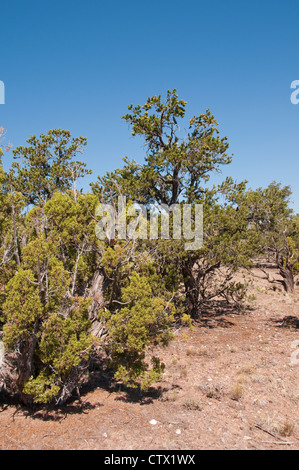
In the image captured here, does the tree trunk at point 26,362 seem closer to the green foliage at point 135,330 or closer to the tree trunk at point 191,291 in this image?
the green foliage at point 135,330

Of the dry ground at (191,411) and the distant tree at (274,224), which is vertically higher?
the distant tree at (274,224)

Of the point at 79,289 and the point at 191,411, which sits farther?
the point at 79,289

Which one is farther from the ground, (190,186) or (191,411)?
(190,186)

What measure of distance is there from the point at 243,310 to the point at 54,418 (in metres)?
11.0

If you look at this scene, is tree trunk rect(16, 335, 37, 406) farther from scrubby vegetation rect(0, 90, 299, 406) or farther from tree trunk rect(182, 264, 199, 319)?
tree trunk rect(182, 264, 199, 319)

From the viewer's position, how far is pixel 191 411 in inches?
228

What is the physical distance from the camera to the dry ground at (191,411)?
4.64 meters

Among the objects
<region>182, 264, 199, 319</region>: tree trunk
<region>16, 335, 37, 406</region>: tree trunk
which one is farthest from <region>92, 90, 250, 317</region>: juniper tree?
<region>16, 335, 37, 406</region>: tree trunk

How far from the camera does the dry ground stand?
464 centimetres

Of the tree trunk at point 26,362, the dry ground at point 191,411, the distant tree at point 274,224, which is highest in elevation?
the distant tree at point 274,224

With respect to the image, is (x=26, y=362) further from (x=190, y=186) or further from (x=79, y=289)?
(x=190, y=186)

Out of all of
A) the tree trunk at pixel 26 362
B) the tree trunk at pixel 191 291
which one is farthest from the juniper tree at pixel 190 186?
the tree trunk at pixel 26 362

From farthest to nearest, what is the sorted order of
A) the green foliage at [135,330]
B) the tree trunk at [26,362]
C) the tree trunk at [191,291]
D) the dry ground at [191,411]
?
the tree trunk at [191,291] < the green foliage at [135,330] < the tree trunk at [26,362] < the dry ground at [191,411]

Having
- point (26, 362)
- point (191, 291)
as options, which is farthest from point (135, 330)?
point (191, 291)
